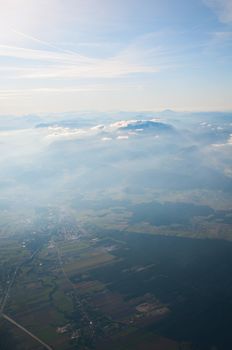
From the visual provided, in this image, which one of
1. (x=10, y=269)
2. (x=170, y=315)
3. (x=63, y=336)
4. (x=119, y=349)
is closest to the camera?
(x=119, y=349)

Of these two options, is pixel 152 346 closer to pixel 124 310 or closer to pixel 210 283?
pixel 124 310

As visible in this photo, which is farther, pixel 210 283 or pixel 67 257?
pixel 67 257

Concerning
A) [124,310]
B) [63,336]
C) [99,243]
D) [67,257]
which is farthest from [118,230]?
[63,336]

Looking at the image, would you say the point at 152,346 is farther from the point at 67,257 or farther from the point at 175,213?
the point at 175,213

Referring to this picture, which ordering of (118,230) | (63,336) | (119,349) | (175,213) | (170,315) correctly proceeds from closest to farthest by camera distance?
(119,349)
(63,336)
(170,315)
(118,230)
(175,213)

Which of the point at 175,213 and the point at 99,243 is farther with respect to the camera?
the point at 175,213

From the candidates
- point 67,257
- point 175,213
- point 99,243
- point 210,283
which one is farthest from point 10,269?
point 175,213

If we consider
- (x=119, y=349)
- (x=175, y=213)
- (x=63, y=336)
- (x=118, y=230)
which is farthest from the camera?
(x=175, y=213)

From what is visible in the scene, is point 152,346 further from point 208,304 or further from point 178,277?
point 178,277

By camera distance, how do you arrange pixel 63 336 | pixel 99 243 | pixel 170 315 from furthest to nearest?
pixel 99 243 → pixel 170 315 → pixel 63 336
